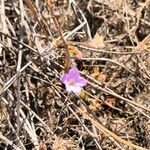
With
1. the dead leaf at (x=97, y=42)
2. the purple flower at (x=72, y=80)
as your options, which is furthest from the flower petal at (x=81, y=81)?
the dead leaf at (x=97, y=42)

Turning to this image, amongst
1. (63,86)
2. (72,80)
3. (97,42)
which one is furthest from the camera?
(97,42)

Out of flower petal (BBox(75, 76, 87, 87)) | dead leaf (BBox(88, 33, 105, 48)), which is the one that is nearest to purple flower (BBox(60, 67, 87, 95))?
flower petal (BBox(75, 76, 87, 87))

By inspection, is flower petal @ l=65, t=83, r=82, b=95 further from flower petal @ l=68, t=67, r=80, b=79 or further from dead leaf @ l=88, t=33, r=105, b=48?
dead leaf @ l=88, t=33, r=105, b=48

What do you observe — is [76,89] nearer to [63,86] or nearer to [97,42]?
[63,86]

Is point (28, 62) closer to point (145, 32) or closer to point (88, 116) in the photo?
point (88, 116)

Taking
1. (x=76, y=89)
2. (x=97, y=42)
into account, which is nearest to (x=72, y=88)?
(x=76, y=89)

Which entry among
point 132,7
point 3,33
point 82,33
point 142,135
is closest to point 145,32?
point 132,7

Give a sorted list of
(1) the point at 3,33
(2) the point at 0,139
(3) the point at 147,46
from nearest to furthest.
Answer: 1. (2) the point at 0,139
2. (1) the point at 3,33
3. (3) the point at 147,46
